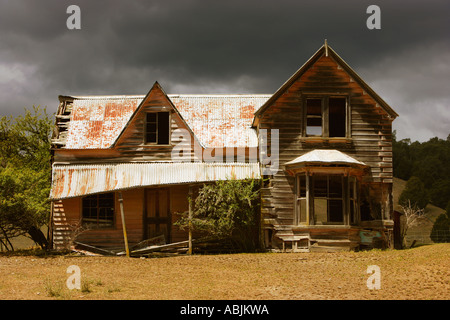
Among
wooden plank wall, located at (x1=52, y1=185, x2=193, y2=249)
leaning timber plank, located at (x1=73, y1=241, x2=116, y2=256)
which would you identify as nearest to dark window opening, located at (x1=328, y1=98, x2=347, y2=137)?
wooden plank wall, located at (x1=52, y1=185, x2=193, y2=249)

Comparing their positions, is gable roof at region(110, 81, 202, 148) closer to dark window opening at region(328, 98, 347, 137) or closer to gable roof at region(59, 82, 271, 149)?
gable roof at region(59, 82, 271, 149)

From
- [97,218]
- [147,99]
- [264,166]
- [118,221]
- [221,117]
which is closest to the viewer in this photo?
[264,166]

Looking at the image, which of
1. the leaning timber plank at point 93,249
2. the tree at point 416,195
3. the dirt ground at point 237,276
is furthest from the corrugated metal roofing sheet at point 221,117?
the tree at point 416,195

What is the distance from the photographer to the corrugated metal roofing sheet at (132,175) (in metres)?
19.0

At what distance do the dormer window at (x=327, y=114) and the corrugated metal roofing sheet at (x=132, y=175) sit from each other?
3028mm

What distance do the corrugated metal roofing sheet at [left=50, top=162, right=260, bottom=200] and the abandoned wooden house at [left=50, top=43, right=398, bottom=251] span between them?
0.05 meters

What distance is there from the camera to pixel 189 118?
22.8 metres

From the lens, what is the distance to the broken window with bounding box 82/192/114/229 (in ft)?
67.6

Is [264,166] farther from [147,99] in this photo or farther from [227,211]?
[147,99]

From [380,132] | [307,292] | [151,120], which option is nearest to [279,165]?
[380,132]

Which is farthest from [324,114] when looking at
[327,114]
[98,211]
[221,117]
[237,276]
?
[98,211]

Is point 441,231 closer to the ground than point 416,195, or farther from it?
closer to the ground

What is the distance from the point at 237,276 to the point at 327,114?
8.76 meters

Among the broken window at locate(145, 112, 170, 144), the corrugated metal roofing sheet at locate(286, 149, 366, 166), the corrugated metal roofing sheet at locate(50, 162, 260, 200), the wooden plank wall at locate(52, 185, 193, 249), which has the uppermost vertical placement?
the broken window at locate(145, 112, 170, 144)
